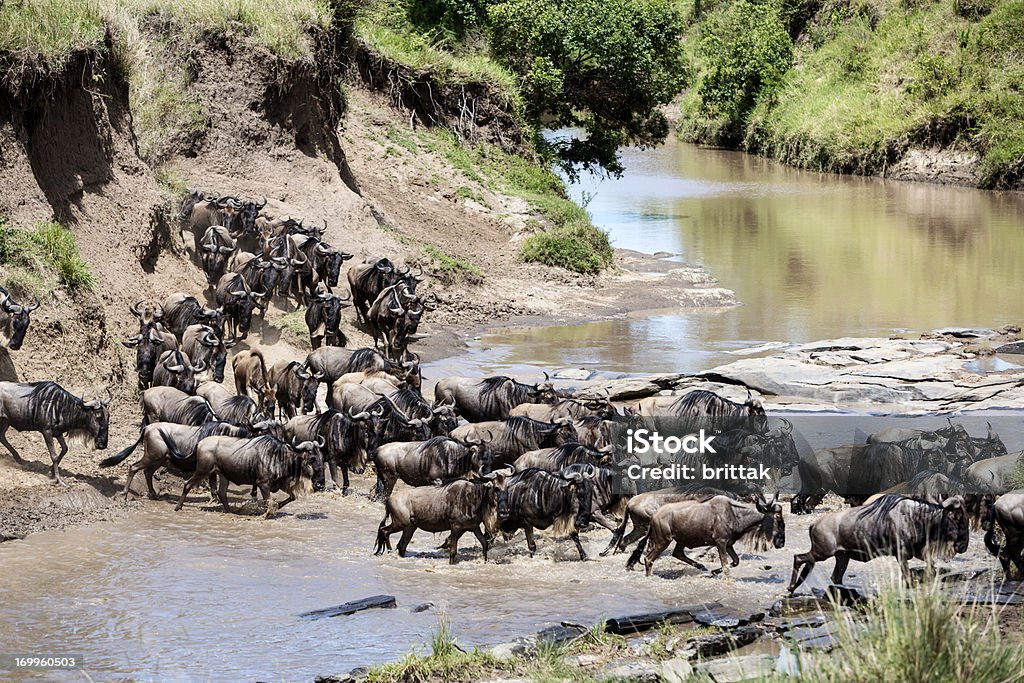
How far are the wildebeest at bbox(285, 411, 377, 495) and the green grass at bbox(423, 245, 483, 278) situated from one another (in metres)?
9.74

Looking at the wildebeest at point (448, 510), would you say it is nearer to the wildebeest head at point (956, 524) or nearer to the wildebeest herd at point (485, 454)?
the wildebeest herd at point (485, 454)

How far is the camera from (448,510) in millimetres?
10703

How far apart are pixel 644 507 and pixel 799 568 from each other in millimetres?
1400

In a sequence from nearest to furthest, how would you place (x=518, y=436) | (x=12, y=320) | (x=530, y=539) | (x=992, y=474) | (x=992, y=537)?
(x=992, y=537)
(x=530, y=539)
(x=992, y=474)
(x=518, y=436)
(x=12, y=320)

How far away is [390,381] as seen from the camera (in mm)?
14758

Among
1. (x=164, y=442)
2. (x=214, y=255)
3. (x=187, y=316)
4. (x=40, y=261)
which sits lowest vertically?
(x=164, y=442)

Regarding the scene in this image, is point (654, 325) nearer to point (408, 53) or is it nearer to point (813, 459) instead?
point (813, 459)

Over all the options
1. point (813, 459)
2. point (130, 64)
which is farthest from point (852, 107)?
point (813, 459)

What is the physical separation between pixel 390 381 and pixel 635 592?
5593mm

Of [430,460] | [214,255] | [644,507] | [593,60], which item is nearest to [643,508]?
[644,507]

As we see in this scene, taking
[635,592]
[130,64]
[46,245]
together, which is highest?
[130,64]

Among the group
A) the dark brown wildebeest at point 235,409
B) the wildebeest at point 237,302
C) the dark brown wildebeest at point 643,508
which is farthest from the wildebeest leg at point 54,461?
the dark brown wildebeest at point 643,508

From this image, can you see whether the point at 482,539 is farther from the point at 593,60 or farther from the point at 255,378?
the point at 593,60

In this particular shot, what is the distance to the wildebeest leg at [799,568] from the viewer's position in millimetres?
9633
